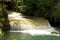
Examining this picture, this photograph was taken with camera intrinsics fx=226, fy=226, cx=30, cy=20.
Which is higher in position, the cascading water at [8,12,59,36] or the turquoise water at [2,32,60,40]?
the turquoise water at [2,32,60,40]

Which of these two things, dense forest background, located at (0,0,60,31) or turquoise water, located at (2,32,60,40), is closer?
turquoise water, located at (2,32,60,40)

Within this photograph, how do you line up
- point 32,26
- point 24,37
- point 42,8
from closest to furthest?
point 24,37 < point 32,26 < point 42,8

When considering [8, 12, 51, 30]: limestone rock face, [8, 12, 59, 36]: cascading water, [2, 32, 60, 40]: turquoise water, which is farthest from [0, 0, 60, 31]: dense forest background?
[2, 32, 60, 40]: turquoise water

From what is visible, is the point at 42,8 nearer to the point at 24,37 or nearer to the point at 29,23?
the point at 29,23

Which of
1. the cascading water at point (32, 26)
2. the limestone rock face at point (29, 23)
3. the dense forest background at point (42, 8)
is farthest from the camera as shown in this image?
the dense forest background at point (42, 8)

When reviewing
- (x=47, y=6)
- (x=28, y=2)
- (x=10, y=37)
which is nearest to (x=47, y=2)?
(x=47, y=6)

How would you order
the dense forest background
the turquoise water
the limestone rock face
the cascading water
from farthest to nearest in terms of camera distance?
1. the dense forest background
2. the limestone rock face
3. the cascading water
4. the turquoise water

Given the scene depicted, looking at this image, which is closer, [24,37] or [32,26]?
[24,37]

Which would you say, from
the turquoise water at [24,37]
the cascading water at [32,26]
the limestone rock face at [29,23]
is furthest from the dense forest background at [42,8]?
the turquoise water at [24,37]

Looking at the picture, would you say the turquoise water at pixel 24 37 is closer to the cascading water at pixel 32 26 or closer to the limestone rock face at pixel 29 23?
the cascading water at pixel 32 26

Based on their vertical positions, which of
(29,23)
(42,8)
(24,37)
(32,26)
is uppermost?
(42,8)

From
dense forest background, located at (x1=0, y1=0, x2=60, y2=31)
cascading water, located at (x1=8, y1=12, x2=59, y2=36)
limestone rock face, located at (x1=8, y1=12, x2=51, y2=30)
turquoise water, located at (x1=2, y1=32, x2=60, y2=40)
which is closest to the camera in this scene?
turquoise water, located at (x1=2, y1=32, x2=60, y2=40)

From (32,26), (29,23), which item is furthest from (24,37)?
(29,23)

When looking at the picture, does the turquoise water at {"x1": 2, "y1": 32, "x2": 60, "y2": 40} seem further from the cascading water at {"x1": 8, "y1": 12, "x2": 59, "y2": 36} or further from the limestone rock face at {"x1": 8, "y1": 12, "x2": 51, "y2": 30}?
the limestone rock face at {"x1": 8, "y1": 12, "x2": 51, "y2": 30}
